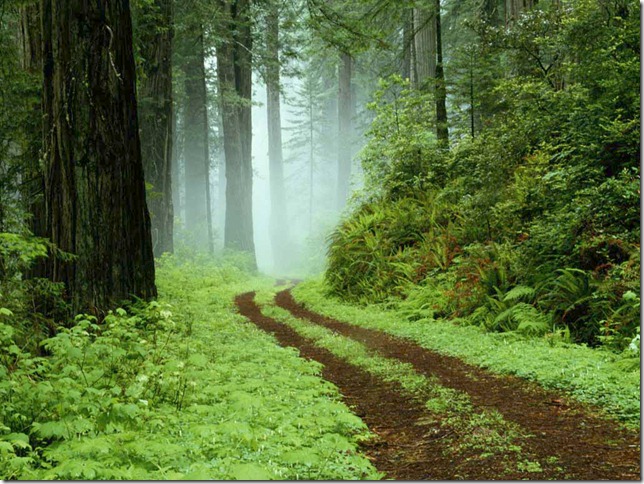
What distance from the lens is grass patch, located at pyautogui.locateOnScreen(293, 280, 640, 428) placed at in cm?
434

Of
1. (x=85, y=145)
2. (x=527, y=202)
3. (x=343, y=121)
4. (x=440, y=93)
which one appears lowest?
(x=527, y=202)

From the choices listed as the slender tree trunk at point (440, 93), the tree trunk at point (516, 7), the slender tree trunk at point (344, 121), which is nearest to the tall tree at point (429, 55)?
the slender tree trunk at point (440, 93)

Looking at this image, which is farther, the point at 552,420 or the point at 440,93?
the point at 440,93

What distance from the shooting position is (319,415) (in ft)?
13.4

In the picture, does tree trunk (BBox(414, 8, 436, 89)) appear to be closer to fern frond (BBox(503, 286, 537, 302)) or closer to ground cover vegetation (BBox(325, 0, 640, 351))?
ground cover vegetation (BBox(325, 0, 640, 351))

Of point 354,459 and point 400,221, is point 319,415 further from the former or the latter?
point 400,221

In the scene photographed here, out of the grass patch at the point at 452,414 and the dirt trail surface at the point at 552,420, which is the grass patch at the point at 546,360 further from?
the grass patch at the point at 452,414

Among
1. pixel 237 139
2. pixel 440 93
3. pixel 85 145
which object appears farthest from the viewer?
pixel 237 139

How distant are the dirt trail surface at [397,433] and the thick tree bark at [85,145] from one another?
3.00 m

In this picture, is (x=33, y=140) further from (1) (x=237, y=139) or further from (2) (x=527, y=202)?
(1) (x=237, y=139)

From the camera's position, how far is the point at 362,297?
11.5 metres

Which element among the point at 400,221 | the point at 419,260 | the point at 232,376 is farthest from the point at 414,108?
the point at 232,376

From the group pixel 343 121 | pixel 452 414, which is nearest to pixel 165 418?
pixel 452 414

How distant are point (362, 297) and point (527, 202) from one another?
4189mm
